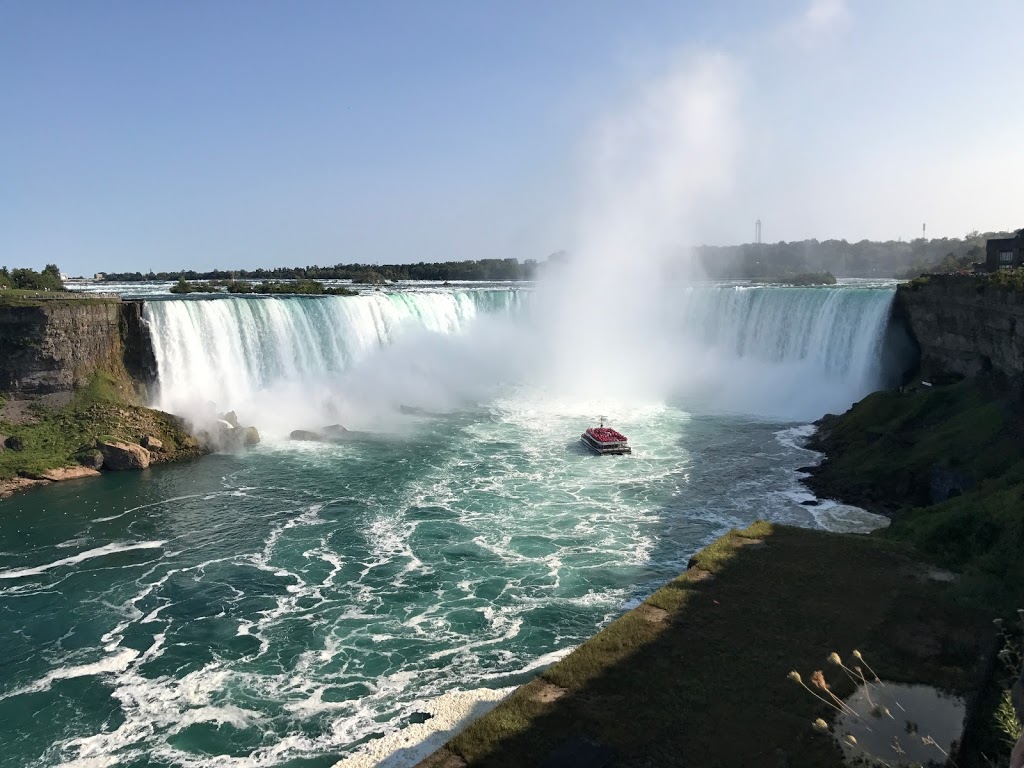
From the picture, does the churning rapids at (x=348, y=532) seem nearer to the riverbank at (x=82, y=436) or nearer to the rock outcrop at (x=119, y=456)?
the rock outcrop at (x=119, y=456)

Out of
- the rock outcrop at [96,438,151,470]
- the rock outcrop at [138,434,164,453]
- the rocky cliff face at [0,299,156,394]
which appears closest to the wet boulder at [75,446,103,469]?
the rock outcrop at [96,438,151,470]

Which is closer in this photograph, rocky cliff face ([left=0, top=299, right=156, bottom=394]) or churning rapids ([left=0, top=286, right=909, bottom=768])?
churning rapids ([left=0, top=286, right=909, bottom=768])

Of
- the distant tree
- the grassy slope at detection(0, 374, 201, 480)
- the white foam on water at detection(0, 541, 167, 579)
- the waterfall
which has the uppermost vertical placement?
the distant tree

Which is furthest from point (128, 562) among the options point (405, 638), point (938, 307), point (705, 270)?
point (705, 270)

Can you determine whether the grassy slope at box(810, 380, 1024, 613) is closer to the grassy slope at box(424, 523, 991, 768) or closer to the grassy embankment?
the grassy embankment

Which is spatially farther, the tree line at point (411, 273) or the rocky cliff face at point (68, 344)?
the tree line at point (411, 273)

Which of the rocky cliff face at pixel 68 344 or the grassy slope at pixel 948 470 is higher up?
the rocky cliff face at pixel 68 344

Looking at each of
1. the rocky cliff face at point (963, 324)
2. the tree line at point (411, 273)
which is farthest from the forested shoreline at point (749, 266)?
the rocky cliff face at point (963, 324)

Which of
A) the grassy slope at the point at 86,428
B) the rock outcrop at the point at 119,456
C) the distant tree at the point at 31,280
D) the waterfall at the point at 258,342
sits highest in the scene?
the distant tree at the point at 31,280
